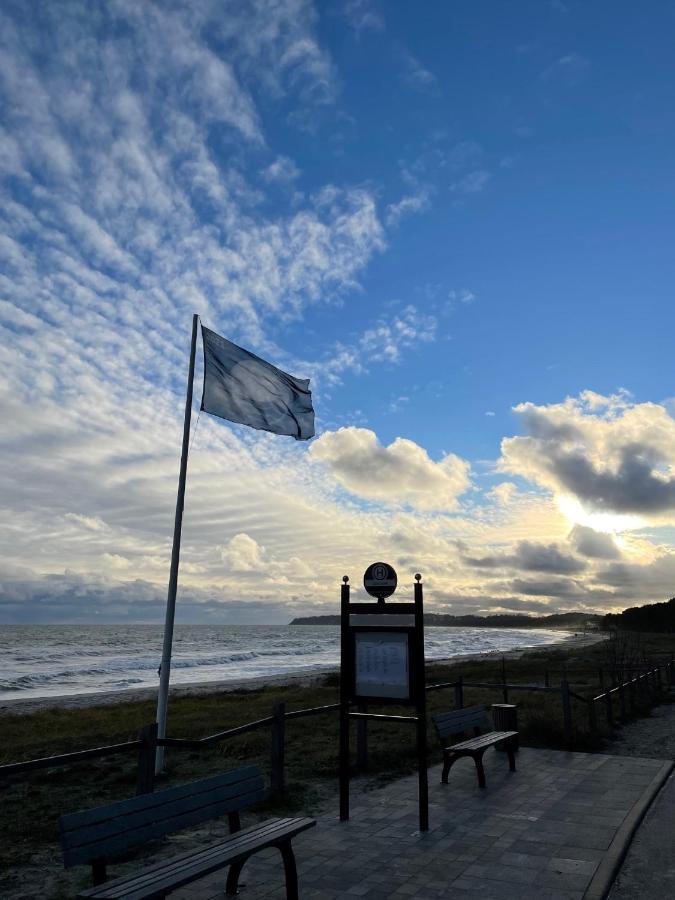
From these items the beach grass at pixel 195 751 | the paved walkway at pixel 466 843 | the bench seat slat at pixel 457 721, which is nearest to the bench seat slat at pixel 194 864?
the paved walkway at pixel 466 843

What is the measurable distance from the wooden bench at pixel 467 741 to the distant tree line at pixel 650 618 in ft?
393

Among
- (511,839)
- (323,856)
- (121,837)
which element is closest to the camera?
(121,837)

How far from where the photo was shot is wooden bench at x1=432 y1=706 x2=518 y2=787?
9023mm

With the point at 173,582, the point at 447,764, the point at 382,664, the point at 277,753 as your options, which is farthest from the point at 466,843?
the point at 173,582

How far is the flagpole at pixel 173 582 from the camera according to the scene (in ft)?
32.2

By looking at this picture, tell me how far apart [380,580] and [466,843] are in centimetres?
281

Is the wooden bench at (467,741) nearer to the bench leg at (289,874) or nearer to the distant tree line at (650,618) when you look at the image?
the bench leg at (289,874)

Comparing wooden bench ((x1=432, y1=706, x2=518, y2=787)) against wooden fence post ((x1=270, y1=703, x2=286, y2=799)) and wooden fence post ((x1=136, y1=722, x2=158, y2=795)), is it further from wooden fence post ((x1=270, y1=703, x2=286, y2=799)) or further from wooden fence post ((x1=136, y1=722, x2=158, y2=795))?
wooden fence post ((x1=136, y1=722, x2=158, y2=795))

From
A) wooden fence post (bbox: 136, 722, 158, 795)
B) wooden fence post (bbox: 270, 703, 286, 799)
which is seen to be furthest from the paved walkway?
wooden fence post (bbox: 136, 722, 158, 795)

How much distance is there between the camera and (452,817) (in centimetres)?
769

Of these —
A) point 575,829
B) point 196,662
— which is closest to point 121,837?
point 575,829

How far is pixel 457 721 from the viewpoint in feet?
33.6

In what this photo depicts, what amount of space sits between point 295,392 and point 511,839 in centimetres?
772

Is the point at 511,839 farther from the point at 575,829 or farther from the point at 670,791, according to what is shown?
the point at 670,791
